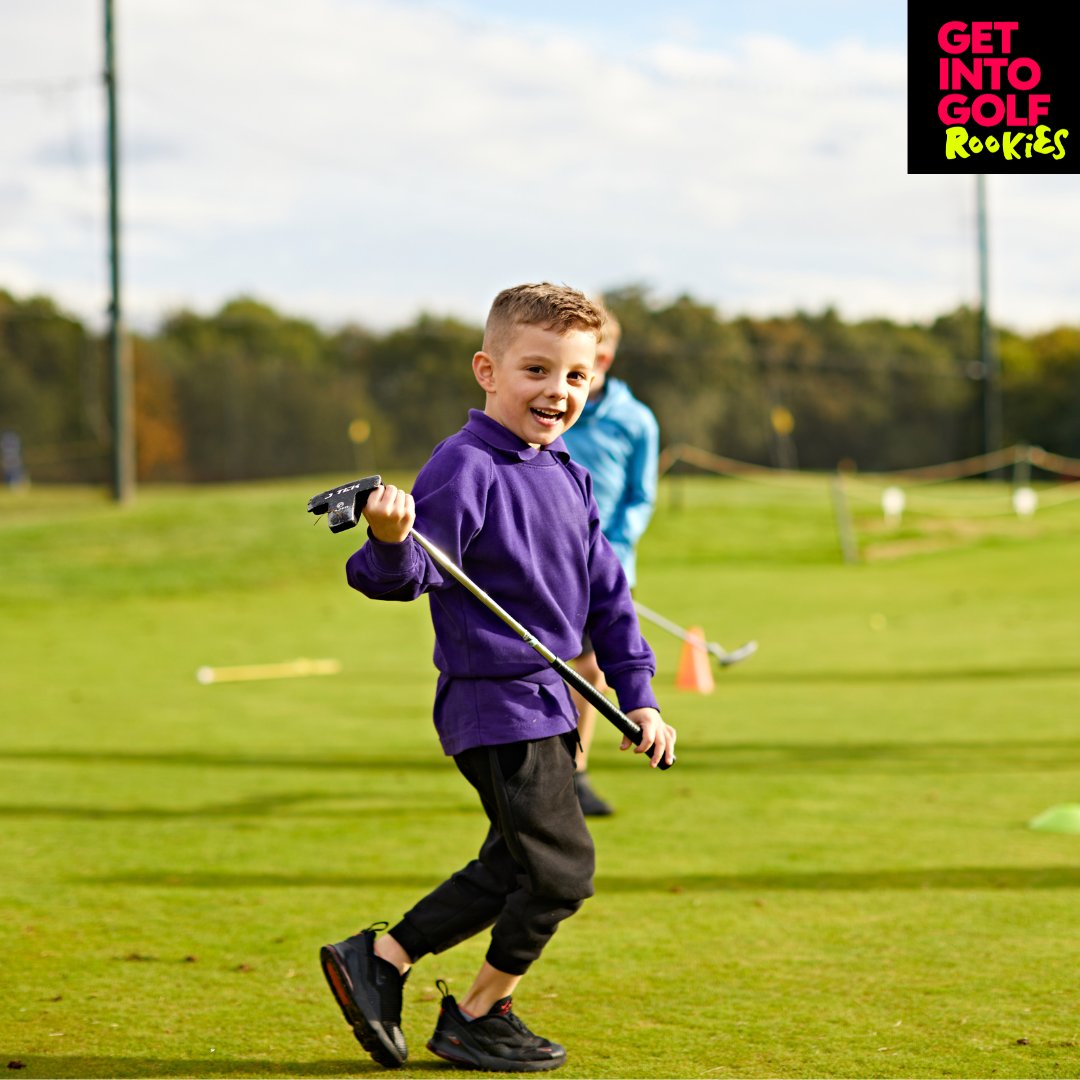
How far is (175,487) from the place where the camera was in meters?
39.7

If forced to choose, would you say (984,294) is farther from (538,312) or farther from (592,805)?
(538,312)

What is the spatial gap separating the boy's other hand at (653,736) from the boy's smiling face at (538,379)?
2.12 ft

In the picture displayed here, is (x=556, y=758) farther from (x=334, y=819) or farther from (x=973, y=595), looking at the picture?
(x=973, y=595)

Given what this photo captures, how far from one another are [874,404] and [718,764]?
44633 millimetres

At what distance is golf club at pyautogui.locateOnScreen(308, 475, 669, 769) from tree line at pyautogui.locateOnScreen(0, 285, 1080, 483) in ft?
111

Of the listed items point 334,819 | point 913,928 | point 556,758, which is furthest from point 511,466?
point 334,819

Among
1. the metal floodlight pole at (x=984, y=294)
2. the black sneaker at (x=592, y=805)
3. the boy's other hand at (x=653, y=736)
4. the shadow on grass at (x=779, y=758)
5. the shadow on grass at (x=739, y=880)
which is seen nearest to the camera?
the boy's other hand at (x=653, y=736)

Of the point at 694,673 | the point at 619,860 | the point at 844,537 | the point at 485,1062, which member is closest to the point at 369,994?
the point at 485,1062

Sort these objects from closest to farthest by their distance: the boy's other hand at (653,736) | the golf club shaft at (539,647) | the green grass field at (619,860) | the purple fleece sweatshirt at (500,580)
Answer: the golf club shaft at (539,647) < the purple fleece sweatshirt at (500,580) < the boy's other hand at (653,736) < the green grass field at (619,860)

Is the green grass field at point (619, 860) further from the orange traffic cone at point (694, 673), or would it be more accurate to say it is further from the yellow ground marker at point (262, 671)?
the orange traffic cone at point (694, 673)

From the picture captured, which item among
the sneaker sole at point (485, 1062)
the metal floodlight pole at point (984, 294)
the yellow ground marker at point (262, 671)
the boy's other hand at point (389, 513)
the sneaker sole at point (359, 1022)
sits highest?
the metal floodlight pole at point (984, 294)

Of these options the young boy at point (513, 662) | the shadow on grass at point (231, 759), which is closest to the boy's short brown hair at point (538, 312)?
the young boy at point (513, 662)

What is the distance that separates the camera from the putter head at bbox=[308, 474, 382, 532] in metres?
2.91

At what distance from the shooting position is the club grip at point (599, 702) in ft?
10.3
